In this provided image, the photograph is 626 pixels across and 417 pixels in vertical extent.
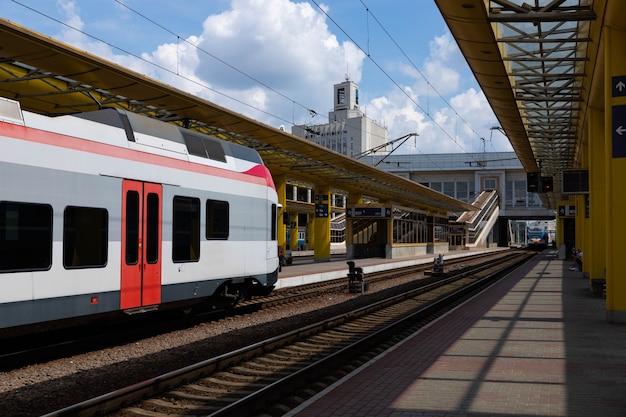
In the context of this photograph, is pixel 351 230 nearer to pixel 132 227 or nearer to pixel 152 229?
pixel 152 229

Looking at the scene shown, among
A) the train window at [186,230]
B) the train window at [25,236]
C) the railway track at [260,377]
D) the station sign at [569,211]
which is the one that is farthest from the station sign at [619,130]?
the station sign at [569,211]

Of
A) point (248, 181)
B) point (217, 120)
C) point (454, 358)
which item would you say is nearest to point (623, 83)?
point (454, 358)

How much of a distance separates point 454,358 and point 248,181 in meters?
6.57

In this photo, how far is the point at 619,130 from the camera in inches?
480

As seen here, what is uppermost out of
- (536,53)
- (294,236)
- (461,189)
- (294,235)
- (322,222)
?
(461,189)

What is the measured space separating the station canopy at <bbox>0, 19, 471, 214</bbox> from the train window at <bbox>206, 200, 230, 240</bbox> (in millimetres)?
3956

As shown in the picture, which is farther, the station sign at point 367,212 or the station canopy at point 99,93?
the station sign at point 367,212

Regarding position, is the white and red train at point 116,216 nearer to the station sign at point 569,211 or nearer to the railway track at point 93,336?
the railway track at point 93,336

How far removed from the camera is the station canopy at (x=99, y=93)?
12.5 m

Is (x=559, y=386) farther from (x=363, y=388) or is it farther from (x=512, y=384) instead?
(x=363, y=388)

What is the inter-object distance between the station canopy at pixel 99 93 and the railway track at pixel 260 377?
717 centimetres

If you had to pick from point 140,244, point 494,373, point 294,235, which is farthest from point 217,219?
point 294,235

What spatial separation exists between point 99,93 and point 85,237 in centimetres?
796

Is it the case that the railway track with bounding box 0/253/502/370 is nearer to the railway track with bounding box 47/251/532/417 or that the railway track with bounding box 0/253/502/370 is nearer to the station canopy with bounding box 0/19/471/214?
the railway track with bounding box 47/251/532/417
